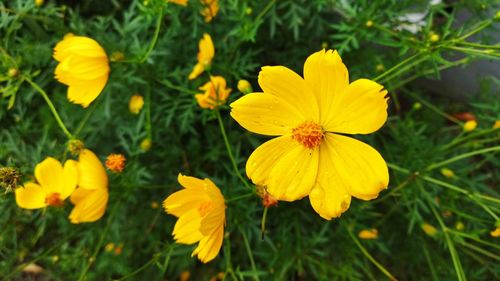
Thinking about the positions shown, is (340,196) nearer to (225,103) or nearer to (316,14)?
(225,103)

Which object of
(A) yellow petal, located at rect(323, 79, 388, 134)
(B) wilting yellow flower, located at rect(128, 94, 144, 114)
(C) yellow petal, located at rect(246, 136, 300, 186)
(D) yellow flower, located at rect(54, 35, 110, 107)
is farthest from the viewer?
(B) wilting yellow flower, located at rect(128, 94, 144, 114)

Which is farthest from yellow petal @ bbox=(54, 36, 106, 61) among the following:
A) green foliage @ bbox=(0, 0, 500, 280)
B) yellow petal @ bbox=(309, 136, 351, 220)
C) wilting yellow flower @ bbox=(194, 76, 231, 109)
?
yellow petal @ bbox=(309, 136, 351, 220)

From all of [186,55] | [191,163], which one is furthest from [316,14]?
[191,163]

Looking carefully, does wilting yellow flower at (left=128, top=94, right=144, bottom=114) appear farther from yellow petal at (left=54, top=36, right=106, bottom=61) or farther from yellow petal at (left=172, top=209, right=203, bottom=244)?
yellow petal at (left=172, top=209, right=203, bottom=244)

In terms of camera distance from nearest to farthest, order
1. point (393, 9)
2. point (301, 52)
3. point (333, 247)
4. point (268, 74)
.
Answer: point (268, 74), point (393, 9), point (333, 247), point (301, 52)

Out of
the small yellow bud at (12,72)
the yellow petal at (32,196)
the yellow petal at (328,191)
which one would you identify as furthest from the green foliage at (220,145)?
the yellow petal at (328,191)

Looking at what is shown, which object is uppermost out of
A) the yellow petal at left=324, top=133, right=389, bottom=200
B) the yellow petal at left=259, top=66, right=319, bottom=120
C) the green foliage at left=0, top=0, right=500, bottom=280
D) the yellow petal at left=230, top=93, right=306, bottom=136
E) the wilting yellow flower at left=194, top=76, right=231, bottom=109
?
the yellow petal at left=259, top=66, right=319, bottom=120
